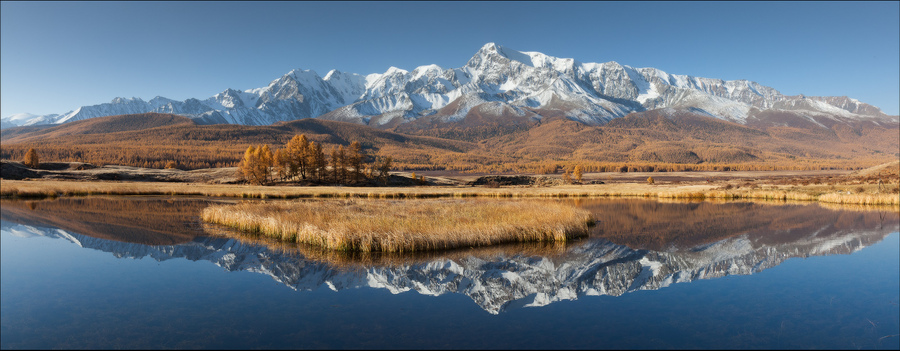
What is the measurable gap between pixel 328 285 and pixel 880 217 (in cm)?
4786

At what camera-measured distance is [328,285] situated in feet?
53.2

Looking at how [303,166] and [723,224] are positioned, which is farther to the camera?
[303,166]

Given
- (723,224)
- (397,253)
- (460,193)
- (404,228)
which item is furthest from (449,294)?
(460,193)

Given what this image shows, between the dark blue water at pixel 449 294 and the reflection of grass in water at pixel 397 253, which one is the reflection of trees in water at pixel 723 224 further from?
the reflection of grass in water at pixel 397 253

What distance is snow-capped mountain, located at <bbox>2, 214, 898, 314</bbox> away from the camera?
16.0m

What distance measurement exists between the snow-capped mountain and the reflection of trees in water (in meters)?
1.79

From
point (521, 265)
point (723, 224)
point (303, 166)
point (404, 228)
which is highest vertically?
point (303, 166)

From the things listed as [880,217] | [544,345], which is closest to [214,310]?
[544,345]

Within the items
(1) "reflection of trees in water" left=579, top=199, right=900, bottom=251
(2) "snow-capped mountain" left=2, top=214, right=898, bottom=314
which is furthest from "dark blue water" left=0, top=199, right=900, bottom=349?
(1) "reflection of trees in water" left=579, top=199, right=900, bottom=251

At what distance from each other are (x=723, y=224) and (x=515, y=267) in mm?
25404

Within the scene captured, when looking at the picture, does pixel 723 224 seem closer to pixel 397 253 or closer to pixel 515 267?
pixel 515 267

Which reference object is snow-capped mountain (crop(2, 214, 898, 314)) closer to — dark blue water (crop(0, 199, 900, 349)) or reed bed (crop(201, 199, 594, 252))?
dark blue water (crop(0, 199, 900, 349))

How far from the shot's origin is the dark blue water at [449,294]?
36.6 feet

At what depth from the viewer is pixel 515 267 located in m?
19.2
